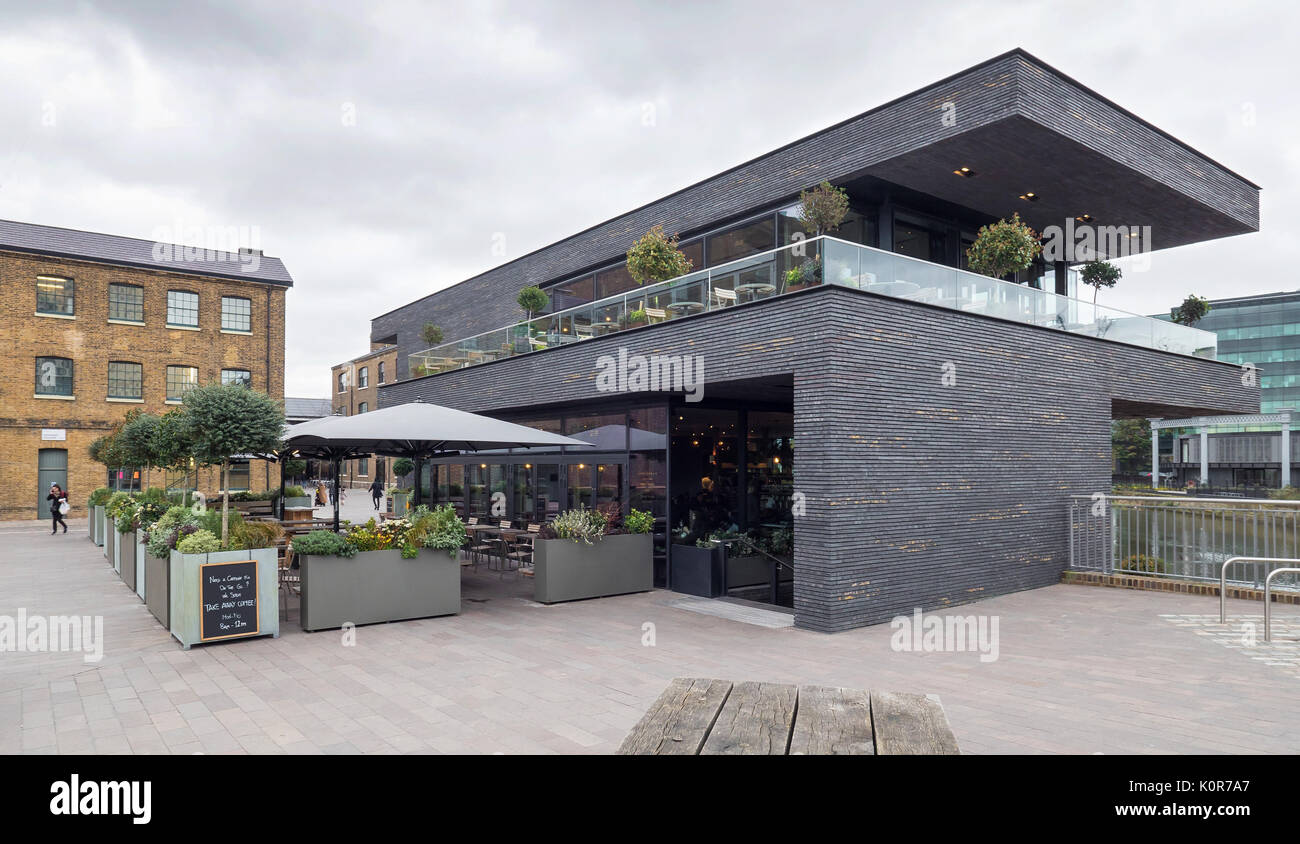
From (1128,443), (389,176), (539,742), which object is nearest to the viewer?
(539,742)

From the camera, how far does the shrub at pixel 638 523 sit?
11.9 metres

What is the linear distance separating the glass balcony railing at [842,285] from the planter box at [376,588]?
5.10 meters

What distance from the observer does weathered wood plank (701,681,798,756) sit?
2488mm

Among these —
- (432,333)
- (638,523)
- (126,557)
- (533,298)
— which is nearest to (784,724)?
(638,523)

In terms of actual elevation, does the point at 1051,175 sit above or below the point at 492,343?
above

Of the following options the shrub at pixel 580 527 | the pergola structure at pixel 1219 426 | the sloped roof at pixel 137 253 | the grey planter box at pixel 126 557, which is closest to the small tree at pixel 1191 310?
the shrub at pixel 580 527

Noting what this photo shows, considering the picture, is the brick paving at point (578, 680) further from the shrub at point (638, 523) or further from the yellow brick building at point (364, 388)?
the yellow brick building at point (364, 388)

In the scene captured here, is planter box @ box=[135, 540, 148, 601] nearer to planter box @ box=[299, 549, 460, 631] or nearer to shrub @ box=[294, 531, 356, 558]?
planter box @ box=[299, 549, 460, 631]

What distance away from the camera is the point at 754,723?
278 centimetres

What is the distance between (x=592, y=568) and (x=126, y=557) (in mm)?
8012
